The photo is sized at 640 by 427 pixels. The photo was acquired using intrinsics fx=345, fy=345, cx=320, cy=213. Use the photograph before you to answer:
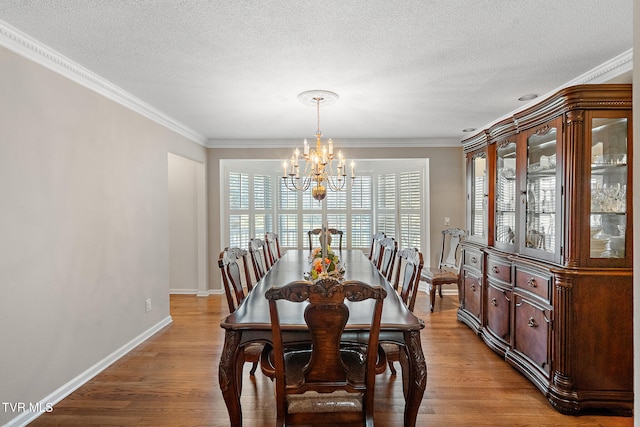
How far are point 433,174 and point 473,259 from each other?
1.97 meters

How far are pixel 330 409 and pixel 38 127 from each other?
252 cm

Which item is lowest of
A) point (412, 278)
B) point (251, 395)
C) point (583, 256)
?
point (251, 395)

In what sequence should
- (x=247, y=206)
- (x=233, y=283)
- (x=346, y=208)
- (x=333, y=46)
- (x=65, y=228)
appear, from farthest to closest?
(x=346, y=208) < (x=247, y=206) < (x=65, y=228) < (x=233, y=283) < (x=333, y=46)

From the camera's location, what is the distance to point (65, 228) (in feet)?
8.23

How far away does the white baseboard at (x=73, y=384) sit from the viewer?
2.16 m

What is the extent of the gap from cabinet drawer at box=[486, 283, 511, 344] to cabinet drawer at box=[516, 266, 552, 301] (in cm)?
23

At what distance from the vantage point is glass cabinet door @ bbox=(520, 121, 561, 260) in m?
2.49

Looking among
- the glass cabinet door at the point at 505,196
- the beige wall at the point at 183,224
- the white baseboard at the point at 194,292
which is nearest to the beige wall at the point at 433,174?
the beige wall at the point at 183,224

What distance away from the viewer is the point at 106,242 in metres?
2.98

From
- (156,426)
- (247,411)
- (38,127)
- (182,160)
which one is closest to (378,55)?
(38,127)

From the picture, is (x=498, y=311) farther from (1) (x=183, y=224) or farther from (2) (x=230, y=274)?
(1) (x=183, y=224)

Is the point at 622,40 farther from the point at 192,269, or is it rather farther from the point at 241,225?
the point at 192,269

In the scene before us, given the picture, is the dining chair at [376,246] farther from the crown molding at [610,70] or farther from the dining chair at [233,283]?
the crown molding at [610,70]

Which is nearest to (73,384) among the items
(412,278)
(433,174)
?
(412,278)
